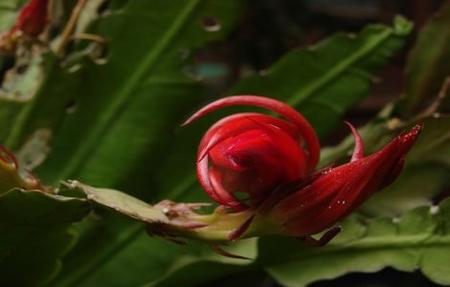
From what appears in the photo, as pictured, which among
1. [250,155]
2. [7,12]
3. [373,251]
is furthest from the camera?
[7,12]

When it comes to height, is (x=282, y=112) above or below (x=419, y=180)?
above

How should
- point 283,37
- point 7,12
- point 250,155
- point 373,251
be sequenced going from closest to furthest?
point 250,155, point 373,251, point 7,12, point 283,37

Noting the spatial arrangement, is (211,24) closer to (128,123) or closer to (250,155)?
(128,123)

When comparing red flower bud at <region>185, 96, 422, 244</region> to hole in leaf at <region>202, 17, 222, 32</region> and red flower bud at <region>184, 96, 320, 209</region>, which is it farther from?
hole in leaf at <region>202, 17, 222, 32</region>

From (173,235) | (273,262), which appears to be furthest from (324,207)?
(273,262)

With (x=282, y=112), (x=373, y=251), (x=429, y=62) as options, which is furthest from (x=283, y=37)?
(x=282, y=112)

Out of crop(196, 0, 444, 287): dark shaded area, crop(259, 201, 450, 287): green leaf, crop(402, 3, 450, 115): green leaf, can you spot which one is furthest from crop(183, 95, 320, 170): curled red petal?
crop(196, 0, 444, 287): dark shaded area
